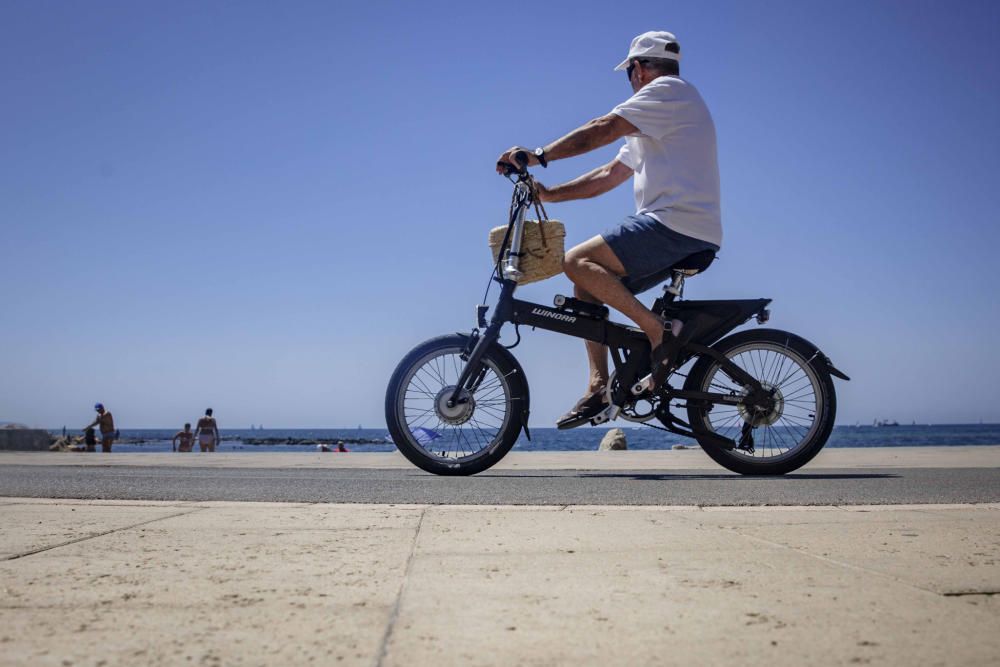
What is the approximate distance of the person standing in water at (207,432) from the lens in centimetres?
1975

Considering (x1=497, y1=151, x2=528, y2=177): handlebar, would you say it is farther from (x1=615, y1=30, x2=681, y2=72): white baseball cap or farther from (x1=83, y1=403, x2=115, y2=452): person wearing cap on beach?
(x1=83, y1=403, x2=115, y2=452): person wearing cap on beach

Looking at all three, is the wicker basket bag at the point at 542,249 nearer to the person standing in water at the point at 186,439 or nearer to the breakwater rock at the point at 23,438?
the person standing in water at the point at 186,439

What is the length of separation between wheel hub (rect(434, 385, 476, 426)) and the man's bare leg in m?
0.98

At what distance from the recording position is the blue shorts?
474 centimetres

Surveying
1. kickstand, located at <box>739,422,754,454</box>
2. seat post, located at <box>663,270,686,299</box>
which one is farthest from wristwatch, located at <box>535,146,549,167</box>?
kickstand, located at <box>739,422,754,454</box>

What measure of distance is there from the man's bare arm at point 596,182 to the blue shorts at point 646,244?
2.17 feet

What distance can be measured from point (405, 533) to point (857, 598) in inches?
55.9

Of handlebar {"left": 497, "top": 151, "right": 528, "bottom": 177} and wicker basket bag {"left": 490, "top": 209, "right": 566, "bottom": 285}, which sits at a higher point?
handlebar {"left": 497, "top": 151, "right": 528, "bottom": 177}

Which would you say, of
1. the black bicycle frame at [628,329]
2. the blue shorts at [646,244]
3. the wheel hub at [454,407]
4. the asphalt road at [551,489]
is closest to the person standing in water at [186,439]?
the asphalt road at [551,489]

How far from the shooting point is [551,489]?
14.2 feet

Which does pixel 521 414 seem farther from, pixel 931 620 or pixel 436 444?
pixel 931 620

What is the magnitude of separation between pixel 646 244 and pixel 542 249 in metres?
0.63

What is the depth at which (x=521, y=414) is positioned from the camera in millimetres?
4973

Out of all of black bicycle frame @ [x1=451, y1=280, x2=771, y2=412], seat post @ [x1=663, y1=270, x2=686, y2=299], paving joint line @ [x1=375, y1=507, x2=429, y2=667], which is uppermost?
seat post @ [x1=663, y1=270, x2=686, y2=299]
